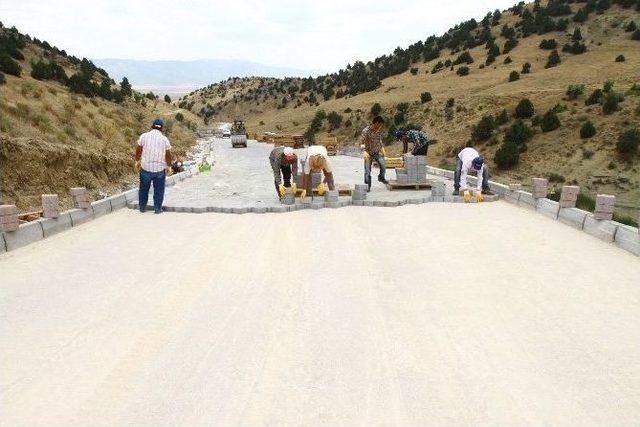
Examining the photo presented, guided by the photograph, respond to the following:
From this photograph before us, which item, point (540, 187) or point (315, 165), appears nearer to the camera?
point (540, 187)

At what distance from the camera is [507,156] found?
2655 cm

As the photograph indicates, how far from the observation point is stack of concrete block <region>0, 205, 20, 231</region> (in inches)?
267

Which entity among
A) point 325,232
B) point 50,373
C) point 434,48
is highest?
point 434,48

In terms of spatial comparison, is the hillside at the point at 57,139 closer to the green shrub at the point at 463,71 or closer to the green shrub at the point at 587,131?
the green shrub at the point at 587,131

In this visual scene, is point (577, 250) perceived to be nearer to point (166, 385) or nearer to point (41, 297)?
point (166, 385)

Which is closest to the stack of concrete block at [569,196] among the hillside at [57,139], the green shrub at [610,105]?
the hillside at [57,139]

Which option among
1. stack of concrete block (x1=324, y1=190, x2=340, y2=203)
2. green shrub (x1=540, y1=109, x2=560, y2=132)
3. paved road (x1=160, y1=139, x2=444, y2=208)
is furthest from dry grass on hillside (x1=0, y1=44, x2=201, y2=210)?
green shrub (x1=540, y1=109, x2=560, y2=132)

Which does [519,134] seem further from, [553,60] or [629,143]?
[553,60]

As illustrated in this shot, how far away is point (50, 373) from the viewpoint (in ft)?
11.7

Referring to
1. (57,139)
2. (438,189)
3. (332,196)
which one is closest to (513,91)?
(438,189)

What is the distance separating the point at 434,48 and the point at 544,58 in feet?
64.0

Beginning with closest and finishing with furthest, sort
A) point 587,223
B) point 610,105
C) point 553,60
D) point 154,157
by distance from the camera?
point 587,223
point 154,157
point 610,105
point 553,60

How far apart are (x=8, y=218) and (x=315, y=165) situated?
18.9 ft

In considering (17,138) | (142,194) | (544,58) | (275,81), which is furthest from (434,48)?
(142,194)
